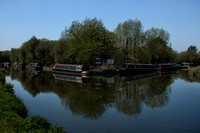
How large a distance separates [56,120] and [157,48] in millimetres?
49705

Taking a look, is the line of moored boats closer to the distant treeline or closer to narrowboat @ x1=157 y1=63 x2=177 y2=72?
narrowboat @ x1=157 y1=63 x2=177 y2=72

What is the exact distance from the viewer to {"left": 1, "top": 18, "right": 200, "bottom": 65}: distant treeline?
40.7 m

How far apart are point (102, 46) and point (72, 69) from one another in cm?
808

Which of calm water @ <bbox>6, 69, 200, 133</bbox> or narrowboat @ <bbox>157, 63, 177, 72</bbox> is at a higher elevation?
narrowboat @ <bbox>157, 63, 177, 72</bbox>

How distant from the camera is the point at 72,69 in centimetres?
3938

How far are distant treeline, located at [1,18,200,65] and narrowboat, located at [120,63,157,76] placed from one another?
10.4 feet

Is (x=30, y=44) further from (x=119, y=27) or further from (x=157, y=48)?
(x=157, y=48)

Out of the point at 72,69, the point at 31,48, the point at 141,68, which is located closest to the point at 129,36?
the point at 141,68

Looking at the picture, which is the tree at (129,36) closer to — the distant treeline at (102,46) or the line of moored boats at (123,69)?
the distant treeline at (102,46)

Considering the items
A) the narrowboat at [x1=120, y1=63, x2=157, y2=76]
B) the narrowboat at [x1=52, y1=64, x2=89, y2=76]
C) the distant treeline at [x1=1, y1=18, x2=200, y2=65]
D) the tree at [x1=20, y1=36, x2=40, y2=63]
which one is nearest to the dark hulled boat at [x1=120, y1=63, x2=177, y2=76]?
the narrowboat at [x1=120, y1=63, x2=157, y2=76]

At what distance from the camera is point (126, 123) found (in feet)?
31.5

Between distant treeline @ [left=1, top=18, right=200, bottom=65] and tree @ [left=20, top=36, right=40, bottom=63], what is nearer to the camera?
distant treeline @ [left=1, top=18, right=200, bottom=65]

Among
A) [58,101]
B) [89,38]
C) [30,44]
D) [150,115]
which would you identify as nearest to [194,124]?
[150,115]

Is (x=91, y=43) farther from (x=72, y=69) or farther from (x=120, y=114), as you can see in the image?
(x=120, y=114)
